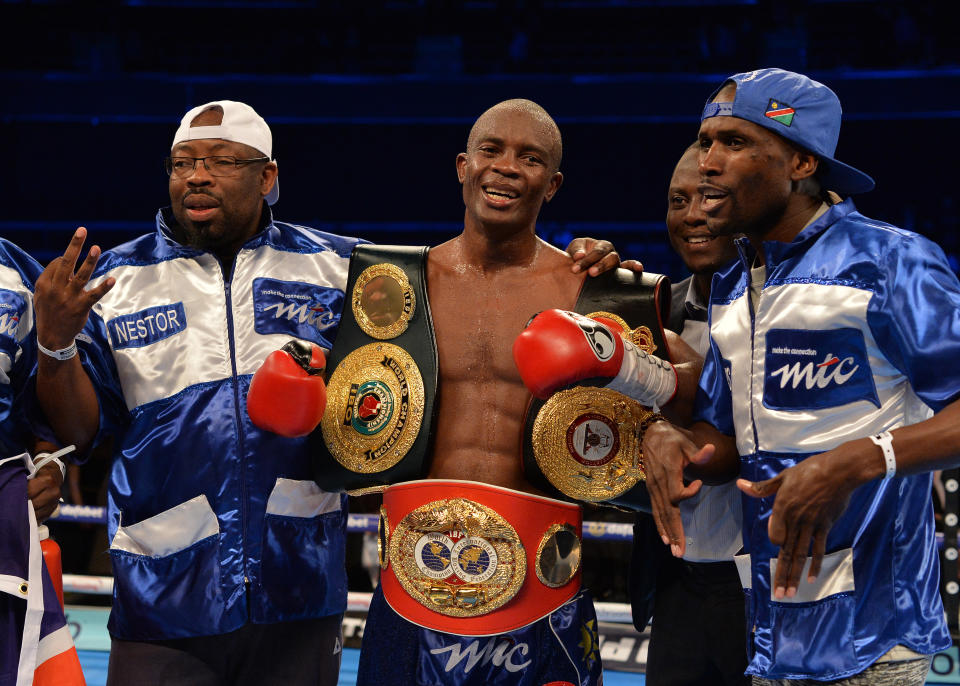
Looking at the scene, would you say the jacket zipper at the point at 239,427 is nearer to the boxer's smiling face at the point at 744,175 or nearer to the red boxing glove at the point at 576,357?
the red boxing glove at the point at 576,357

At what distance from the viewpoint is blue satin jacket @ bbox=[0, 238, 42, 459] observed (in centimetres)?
199

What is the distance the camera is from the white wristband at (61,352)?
194cm

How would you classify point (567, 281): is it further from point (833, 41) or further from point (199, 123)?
point (833, 41)

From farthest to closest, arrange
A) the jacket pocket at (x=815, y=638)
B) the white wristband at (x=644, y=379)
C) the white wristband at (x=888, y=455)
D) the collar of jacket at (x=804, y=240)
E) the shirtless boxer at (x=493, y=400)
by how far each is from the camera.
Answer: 1. the shirtless boxer at (x=493, y=400)
2. the white wristband at (x=644, y=379)
3. the collar of jacket at (x=804, y=240)
4. the jacket pocket at (x=815, y=638)
5. the white wristband at (x=888, y=455)

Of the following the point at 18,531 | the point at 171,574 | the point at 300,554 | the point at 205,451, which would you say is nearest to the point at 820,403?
the point at 300,554

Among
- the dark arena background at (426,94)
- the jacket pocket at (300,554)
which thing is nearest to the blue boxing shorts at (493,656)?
the jacket pocket at (300,554)

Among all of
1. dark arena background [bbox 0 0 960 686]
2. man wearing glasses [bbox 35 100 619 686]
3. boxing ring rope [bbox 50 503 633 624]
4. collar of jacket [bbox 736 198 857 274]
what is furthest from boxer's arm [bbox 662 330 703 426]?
dark arena background [bbox 0 0 960 686]

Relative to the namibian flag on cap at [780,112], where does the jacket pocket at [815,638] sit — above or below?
below

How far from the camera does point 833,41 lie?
27.7 ft

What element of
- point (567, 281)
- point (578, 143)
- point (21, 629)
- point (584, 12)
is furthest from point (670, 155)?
point (21, 629)

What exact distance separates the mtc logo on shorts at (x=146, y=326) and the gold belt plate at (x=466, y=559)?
715 millimetres

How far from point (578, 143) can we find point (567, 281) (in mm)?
6214

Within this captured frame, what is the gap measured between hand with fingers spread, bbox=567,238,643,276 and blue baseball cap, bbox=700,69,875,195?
1.42 ft

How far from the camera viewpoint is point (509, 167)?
205 centimetres
